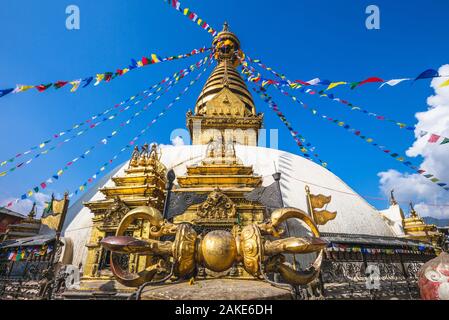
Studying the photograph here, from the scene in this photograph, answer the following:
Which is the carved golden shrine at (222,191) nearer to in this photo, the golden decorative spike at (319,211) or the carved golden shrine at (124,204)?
the carved golden shrine at (124,204)

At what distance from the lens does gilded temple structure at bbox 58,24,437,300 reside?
2006 millimetres

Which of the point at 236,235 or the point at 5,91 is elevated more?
the point at 5,91

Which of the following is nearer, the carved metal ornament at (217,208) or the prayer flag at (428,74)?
the prayer flag at (428,74)

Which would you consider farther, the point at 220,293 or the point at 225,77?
the point at 225,77

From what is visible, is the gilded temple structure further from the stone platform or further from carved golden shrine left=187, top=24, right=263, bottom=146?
carved golden shrine left=187, top=24, right=263, bottom=146

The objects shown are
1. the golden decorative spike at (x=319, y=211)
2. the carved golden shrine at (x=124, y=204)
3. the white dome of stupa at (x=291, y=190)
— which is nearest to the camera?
the carved golden shrine at (x=124, y=204)

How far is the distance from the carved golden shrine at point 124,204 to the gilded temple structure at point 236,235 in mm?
31

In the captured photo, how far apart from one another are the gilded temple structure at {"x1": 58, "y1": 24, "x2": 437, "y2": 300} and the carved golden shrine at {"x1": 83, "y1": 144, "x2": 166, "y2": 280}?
0.10ft

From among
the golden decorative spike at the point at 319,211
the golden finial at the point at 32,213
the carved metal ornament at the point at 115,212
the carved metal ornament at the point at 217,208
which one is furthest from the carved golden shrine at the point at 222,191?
the golden finial at the point at 32,213

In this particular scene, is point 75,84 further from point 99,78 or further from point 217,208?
point 217,208

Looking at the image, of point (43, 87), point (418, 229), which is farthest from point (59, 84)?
point (418, 229)

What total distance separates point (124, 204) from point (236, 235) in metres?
5.60

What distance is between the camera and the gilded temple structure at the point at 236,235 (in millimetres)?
2006

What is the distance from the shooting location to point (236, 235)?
85.1 inches
